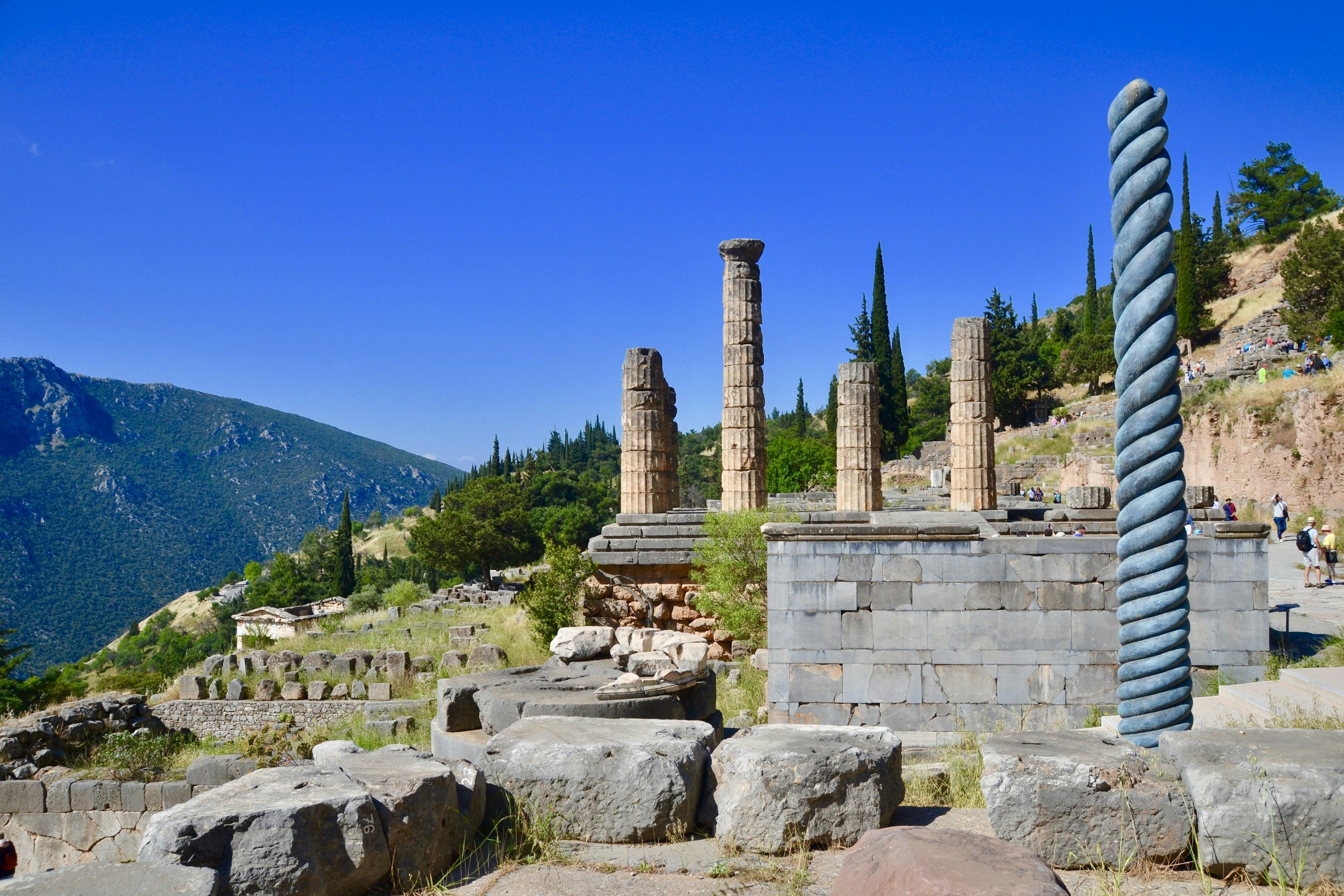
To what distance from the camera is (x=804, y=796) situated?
158 inches

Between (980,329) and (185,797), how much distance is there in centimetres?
1526

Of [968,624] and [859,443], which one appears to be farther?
[859,443]

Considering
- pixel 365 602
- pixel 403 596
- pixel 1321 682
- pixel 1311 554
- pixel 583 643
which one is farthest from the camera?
pixel 365 602

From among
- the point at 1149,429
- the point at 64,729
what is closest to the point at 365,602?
the point at 64,729

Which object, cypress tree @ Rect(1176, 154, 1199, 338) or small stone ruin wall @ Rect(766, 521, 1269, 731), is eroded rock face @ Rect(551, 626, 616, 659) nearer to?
small stone ruin wall @ Rect(766, 521, 1269, 731)

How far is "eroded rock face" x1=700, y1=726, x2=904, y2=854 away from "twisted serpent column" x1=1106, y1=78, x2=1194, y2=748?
→ 1232mm

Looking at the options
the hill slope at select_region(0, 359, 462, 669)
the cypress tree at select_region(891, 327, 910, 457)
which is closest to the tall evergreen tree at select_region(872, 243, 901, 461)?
the cypress tree at select_region(891, 327, 910, 457)

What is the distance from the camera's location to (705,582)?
581 inches

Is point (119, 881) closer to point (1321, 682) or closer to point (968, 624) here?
point (1321, 682)

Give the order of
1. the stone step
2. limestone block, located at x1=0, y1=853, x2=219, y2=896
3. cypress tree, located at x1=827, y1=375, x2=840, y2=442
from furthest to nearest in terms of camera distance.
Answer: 1. cypress tree, located at x1=827, y1=375, x2=840, y2=442
2. the stone step
3. limestone block, located at x1=0, y1=853, x2=219, y2=896

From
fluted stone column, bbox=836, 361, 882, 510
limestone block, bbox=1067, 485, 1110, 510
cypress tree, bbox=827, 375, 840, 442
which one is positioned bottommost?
limestone block, bbox=1067, 485, 1110, 510

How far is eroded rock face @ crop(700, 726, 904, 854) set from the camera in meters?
4.02

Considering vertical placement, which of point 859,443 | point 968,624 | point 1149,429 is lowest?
point 968,624

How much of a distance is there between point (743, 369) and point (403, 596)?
66.8 ft
